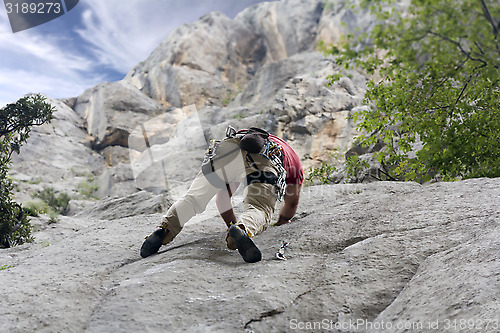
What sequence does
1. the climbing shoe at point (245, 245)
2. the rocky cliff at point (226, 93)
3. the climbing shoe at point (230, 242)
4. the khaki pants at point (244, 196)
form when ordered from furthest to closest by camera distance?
the rocky cliff at point (226, 93), the khaki pants at point (244, 196), the climbing shoe at point (230, 242), the climbing shoe at point (245, 245)

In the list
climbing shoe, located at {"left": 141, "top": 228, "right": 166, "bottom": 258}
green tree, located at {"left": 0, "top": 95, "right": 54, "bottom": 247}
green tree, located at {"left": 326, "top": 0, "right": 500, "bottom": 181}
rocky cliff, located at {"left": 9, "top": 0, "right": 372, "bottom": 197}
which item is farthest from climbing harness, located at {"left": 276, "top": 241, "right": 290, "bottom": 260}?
rocky cliff, located at {"left": 9, "top": 0, "right": 372, "bottom": 197}

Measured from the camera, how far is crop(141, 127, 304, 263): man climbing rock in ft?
12.5

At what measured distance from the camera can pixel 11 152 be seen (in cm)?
898

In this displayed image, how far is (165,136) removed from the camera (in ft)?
87.6

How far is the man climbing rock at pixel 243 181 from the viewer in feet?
12.5

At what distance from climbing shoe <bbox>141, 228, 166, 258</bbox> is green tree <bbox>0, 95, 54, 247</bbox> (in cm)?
583

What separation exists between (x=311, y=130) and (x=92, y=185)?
619 inches

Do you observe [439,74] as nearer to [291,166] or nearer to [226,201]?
[291,166]

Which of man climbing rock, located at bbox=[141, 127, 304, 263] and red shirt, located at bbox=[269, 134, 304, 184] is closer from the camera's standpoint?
man climbing rock, located at bbox=[141, 127, 304, 263]

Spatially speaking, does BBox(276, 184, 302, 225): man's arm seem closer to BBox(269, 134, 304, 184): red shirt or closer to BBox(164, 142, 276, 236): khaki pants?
BBox(269, 134, 304, 184): red shirt

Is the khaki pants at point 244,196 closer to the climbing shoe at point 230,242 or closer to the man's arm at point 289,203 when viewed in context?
the climbing shoe at point 230,242

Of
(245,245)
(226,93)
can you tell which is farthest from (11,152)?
(226,93)

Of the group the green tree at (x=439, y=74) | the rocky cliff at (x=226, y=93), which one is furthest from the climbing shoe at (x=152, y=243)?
the rocky cliff at (x=226, y=93)

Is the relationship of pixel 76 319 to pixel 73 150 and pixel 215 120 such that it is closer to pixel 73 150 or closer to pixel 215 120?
pixel 215 120
